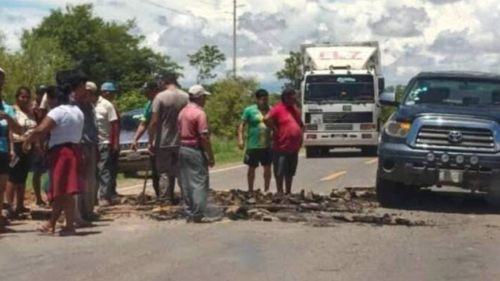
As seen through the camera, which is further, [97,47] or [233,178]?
[97,47]

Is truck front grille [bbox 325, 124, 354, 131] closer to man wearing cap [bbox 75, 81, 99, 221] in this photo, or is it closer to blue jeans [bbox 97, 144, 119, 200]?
blue jeans [bbox 97, 144, 119, 200]

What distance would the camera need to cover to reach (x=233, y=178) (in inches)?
859

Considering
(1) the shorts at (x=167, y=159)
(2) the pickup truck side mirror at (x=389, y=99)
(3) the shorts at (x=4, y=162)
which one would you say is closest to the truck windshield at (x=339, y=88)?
(2) the pickup truck side mirror at (x=389, y=99)

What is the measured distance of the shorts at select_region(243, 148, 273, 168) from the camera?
1588 cm

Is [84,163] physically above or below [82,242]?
above

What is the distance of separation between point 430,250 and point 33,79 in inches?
2107

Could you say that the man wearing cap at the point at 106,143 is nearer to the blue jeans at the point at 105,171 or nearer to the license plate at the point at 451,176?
the blue jeans at the point at 105,171

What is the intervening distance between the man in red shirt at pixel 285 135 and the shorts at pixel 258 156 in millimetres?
277

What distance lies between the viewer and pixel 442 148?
537 inches

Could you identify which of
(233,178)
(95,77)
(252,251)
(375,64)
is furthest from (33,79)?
(252,251)

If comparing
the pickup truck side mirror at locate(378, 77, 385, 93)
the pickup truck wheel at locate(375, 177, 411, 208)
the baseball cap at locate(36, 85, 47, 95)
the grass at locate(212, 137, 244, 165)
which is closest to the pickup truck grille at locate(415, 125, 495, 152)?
the pickup truck wheel at locate(375, 177, 411, 208)

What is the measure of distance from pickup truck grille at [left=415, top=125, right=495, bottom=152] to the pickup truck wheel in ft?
2.78

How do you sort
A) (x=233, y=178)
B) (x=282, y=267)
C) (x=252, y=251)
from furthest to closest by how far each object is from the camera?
(x=233, y=178) < (x=252, y=251) < (x=282, y=267)

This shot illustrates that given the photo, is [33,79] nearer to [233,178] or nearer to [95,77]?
[95,77]
